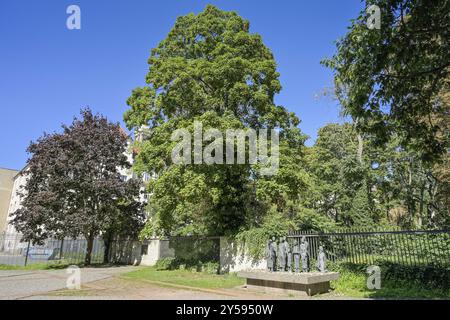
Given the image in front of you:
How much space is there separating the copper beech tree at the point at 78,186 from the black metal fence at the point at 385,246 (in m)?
14.3

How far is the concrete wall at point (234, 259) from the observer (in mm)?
16030

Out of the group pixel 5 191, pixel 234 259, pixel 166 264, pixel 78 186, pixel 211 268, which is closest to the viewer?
pixel 234 259

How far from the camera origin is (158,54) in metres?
21.0

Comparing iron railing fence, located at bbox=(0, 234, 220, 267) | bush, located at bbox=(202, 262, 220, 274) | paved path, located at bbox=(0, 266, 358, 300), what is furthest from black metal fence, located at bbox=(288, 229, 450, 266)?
iron railing fence, located at bbox=(0, 234, 220, 267)

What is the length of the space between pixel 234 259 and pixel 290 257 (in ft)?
18.1

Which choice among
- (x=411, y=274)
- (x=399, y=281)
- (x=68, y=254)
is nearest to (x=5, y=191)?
(x=68, y=254)

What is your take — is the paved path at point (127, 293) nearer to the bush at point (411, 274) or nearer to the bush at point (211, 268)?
Answer: the bush at point (411, 274)

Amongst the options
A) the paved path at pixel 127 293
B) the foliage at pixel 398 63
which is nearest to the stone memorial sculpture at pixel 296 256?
the paved path at pixel 127 293

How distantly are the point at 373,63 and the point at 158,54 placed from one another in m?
16.0

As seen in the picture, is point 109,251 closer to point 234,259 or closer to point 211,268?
point 211,268

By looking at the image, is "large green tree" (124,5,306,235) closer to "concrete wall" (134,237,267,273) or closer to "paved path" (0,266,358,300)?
"concrete wall" (134,237,267,273)

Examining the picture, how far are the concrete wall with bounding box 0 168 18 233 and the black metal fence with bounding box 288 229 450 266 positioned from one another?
56.9m

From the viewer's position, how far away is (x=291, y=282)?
35.5ft

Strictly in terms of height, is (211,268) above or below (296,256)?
below
